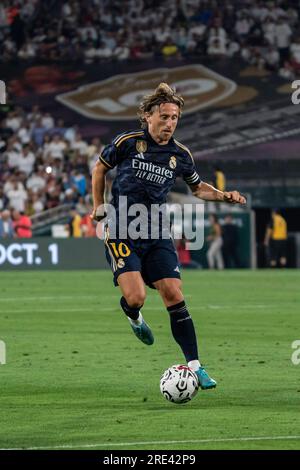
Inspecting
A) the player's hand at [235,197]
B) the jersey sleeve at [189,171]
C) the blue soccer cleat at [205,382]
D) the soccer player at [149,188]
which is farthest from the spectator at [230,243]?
the blue soccer cleat at [205,382]

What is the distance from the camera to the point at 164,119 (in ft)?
35.0

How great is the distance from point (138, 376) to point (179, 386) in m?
2.07

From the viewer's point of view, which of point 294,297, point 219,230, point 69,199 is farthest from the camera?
point 69,199

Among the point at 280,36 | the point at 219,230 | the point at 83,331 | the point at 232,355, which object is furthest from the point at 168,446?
the point at 280,36

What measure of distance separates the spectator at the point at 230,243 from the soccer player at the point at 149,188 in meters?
22.9

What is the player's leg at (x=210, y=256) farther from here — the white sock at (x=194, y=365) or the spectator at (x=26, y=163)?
the white sock at (x=194, y=365)

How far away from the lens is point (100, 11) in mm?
43656

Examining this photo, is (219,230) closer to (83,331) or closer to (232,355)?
(83,331)

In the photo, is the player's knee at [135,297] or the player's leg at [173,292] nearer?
the player's leg at [173,292]

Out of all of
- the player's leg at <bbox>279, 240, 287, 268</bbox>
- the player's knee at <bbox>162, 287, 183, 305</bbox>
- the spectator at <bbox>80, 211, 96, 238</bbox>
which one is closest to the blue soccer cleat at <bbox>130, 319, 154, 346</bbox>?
the player's knee at <bbox>162, 287, 183, 305</bbox>

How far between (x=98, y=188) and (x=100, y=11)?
33482mm

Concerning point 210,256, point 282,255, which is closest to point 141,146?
point 210,256

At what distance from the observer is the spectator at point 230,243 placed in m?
34.1

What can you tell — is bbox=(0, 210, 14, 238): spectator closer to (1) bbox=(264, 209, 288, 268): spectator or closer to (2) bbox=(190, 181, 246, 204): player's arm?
(1) bbox=(264, 209, 288, 268): spectator
